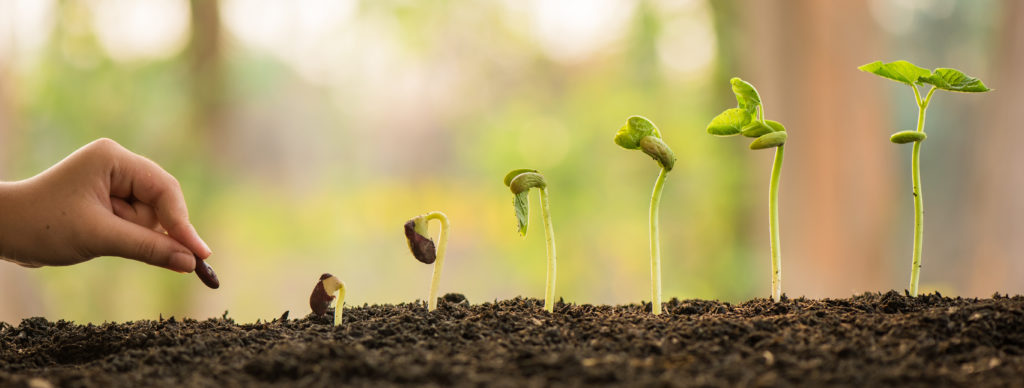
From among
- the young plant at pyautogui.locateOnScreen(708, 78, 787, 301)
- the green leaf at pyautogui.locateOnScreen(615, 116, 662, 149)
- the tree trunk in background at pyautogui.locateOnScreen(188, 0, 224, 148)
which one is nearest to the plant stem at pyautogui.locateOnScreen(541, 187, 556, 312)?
the green leaf at pyautogui.locateOnScreen(615, 116, 662, 149)

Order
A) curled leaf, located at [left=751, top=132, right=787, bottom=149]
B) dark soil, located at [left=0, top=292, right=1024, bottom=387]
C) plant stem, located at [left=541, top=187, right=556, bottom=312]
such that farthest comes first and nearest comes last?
plant stem, located at [left=541, top=187, right=556, bottom=312]
curled leaf, located at [left=751, top=132, right=787, bottom=149]
dark soil, located at [left=0, top=292, right=1024, bottom=387]

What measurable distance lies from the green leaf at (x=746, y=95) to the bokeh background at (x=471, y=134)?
10.2 ft

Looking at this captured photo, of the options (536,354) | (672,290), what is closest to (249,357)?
(536,354)

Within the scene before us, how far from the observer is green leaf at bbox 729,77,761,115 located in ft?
3.45

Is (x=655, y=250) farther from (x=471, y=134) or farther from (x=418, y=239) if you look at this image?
(x=471, y=134)

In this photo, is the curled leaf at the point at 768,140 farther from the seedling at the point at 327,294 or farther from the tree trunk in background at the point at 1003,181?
the tree trunk in background at the point at 1003,181

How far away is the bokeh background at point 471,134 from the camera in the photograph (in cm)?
396

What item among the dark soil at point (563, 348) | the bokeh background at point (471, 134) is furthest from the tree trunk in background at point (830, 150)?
the dark soil at point (563, 348)

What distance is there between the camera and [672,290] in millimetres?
5168

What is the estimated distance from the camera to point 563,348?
0.90 metres

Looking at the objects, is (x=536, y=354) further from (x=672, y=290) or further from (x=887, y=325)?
(x=672, y=290)

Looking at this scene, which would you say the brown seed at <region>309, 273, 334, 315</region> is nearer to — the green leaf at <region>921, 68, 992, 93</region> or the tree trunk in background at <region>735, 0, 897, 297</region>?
the green leaf at <region>921, 68, 992, 93</region>

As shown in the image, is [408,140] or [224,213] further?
[408,140]

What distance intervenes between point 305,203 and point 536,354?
4.55m
